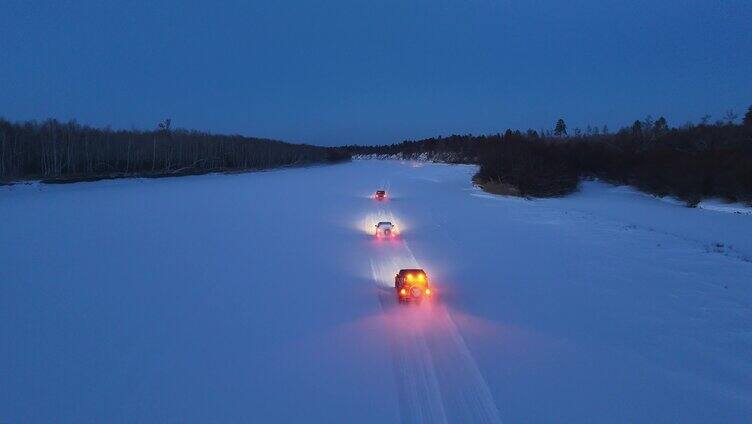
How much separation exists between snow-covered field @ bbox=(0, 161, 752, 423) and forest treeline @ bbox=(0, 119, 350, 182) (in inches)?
835

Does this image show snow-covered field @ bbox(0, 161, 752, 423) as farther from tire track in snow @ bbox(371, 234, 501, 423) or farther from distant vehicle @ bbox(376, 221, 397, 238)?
distant vehicle @ bbox(376, 221, 397, 238)

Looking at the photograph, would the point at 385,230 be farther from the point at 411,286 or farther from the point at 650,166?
the point at 650,166

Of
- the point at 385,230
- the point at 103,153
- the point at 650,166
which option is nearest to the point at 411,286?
the point at 385,230

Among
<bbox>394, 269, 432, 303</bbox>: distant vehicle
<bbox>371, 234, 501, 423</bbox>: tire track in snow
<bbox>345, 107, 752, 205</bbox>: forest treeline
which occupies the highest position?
<bbox>345, 107, 752, 205</bbox>: forest treeline

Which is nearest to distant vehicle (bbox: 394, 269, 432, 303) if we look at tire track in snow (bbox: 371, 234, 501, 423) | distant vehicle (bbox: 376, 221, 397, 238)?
tire track in snow (bbox: 371, 234, 501, 423)

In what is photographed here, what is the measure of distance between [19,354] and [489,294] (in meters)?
8.39

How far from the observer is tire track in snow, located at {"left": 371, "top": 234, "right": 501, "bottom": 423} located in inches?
199

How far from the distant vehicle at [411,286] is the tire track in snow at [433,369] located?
179 mm

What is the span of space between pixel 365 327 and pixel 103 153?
4111cm

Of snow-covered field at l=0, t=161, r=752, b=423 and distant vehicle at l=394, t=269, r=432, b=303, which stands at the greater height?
distant vehicle at l=394, t=269, r=432, b=303

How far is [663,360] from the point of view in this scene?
253 inches

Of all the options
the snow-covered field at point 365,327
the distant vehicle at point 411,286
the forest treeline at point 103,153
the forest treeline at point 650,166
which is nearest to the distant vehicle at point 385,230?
the snow-covered field at point 365,327

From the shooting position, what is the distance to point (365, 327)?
24.9ft

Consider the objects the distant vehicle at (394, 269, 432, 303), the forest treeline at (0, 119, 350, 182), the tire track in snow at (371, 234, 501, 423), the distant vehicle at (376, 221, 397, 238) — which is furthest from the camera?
the forest treeline at (0, 119, 350, 182)
